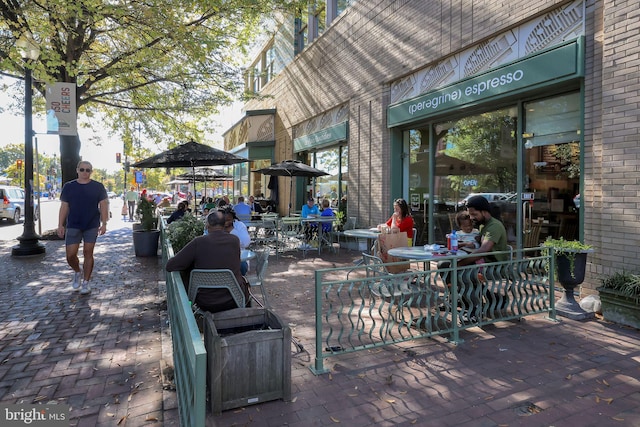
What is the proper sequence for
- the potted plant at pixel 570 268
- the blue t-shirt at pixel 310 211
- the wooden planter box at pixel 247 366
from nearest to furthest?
the wooden planter box at pixel 247 366, the potted plant at pixel 570 268, the blue t-shirt at pixel 310 211

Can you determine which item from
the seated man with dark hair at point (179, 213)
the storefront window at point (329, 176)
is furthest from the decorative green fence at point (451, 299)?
the storefront window at point (329, 176)

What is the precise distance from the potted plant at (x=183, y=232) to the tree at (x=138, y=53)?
492 cm

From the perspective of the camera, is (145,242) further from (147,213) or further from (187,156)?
(187,156)

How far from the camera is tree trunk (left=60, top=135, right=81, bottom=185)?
12148 millimetres

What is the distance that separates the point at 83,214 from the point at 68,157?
296 inches


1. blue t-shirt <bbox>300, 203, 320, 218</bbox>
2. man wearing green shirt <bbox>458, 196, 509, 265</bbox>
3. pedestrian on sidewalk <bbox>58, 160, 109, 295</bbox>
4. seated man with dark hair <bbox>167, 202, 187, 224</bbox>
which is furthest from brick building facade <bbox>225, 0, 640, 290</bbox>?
pedestrian on sidewalk <bbox>58, 160, 109, 295</bbox>

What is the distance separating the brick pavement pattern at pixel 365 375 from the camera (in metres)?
2.91

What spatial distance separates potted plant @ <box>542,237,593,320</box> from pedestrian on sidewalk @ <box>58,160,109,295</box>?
610cm

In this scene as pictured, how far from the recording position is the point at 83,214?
610cm

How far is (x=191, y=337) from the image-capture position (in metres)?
1.97

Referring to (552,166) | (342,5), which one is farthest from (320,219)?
(342,5)

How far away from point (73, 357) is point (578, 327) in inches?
210

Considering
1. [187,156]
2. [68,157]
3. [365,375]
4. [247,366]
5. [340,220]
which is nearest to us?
[247,366]

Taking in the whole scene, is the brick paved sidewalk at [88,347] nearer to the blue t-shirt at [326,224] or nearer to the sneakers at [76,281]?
the sneakers at [76,281]
